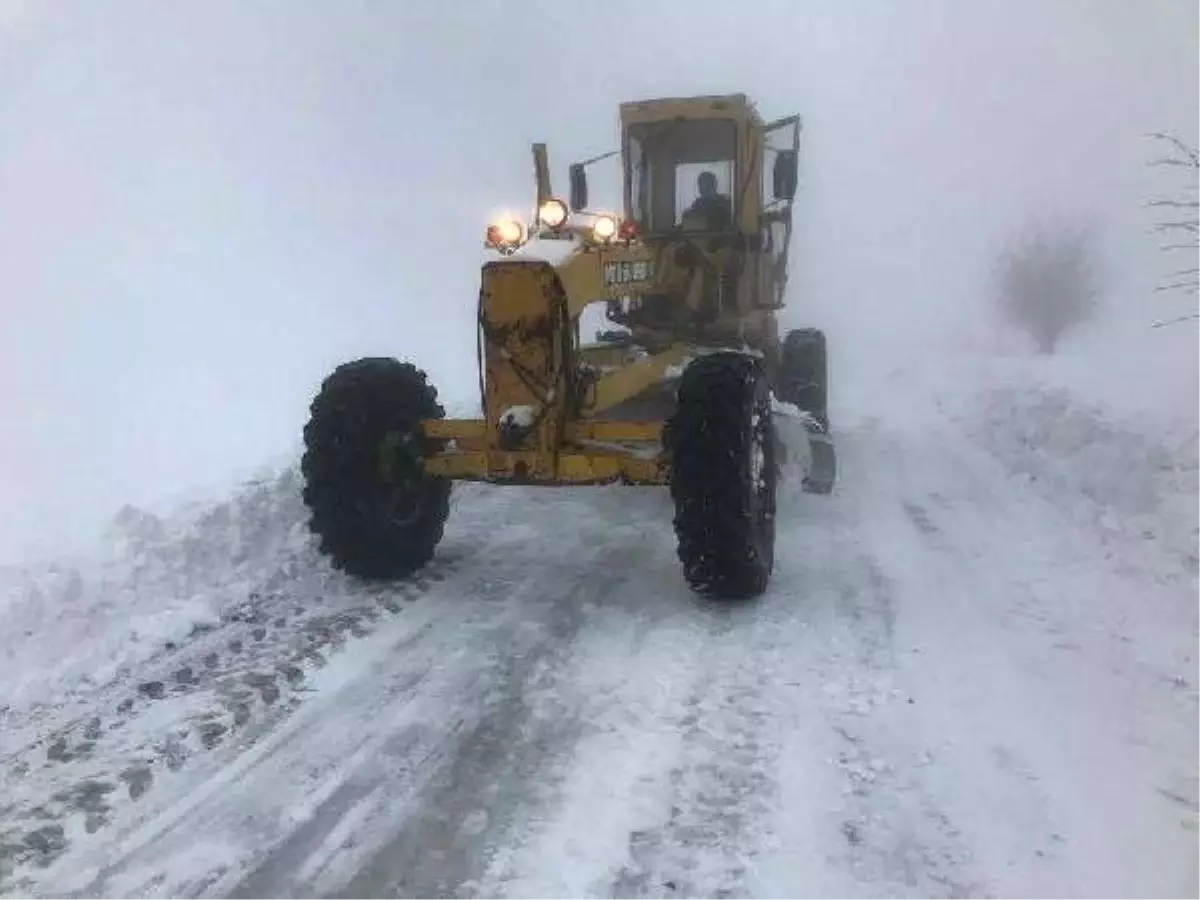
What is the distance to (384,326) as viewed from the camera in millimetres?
84625

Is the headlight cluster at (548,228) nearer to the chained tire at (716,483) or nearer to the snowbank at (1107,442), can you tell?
the chained tire at (716,483)

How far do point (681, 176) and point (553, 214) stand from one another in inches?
139

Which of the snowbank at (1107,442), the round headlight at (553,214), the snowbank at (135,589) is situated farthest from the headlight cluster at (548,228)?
the snowbank at (1107,442)

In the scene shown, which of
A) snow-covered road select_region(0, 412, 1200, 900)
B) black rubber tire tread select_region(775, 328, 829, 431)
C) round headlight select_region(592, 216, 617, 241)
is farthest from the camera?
black rubber tire tread select_region(775, 328, 829, 431)

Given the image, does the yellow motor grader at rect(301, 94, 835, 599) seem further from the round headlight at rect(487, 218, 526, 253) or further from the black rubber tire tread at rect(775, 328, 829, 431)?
the black rubber tire tread at rect(775, 328, 829, 431)

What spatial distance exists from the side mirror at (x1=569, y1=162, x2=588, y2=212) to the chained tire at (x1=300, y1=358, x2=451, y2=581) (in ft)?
10.2

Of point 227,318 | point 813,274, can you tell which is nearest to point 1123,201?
point 813,274

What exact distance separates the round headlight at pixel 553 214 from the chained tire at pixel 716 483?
145 cm

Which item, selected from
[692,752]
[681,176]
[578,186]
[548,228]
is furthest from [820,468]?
[692,752]

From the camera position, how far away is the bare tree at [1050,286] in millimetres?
36375

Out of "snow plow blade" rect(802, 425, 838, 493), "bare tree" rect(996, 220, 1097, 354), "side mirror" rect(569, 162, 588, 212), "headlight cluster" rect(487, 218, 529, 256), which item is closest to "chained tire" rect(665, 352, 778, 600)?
"headlight cluster" rect(487, 218, 529, 256)

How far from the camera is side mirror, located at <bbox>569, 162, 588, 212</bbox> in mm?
9781

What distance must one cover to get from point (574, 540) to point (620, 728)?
3.28m

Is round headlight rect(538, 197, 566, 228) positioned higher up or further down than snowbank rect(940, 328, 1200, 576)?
higher up
